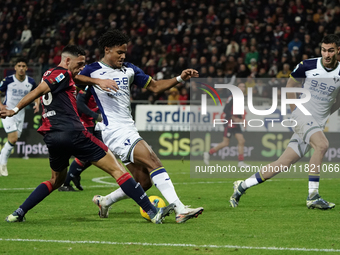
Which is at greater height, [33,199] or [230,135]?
[33,199]

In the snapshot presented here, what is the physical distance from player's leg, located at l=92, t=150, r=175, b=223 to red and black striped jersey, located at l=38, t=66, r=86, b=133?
0.47m

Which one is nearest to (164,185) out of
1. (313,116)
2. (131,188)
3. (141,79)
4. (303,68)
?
(131,188)

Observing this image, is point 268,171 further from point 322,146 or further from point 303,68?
point 303,68

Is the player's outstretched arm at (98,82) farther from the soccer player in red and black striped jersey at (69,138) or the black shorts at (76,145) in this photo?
the black shorts at (76,145)

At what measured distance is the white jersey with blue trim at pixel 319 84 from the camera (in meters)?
7.81

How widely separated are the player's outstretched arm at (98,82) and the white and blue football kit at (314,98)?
9.53ft

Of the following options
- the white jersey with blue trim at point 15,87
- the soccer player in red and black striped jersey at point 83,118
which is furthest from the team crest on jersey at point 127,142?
the white jersey with blue trim at point 15,87

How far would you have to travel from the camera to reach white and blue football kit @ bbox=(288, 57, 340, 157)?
25.5 feet

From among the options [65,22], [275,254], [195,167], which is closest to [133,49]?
[65,22]

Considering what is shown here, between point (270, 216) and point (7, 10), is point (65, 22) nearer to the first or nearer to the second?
point (7, 10)

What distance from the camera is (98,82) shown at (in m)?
6.26

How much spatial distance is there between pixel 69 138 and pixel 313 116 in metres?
3.66

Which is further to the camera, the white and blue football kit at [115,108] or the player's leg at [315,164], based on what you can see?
the player's leg at [315,164]

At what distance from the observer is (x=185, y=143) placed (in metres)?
17.6
